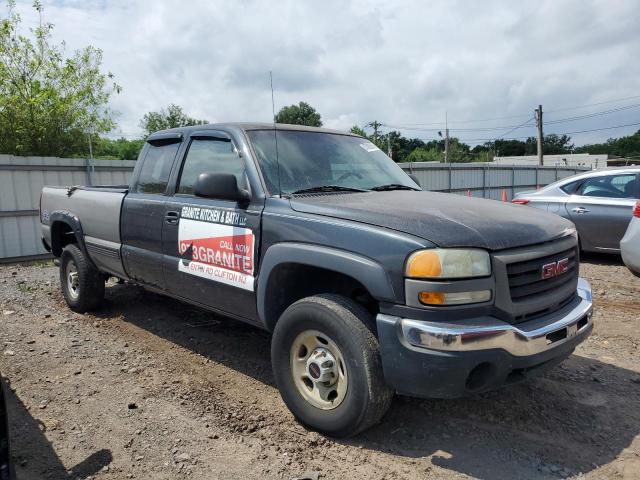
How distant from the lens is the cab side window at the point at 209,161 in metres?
3.83

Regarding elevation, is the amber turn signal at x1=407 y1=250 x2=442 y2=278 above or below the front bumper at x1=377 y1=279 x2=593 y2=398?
above

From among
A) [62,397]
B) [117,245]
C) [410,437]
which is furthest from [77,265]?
[410,437]

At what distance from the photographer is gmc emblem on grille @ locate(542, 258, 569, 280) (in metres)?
2.97

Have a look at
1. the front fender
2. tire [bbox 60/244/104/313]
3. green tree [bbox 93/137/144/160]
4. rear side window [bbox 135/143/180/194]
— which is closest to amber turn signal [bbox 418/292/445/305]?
the front fender

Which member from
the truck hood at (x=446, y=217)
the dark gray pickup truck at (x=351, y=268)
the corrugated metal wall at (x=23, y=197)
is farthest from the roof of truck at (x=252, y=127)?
the corrugated metal wall at (x=23, y=197)

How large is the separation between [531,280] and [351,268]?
1.03m

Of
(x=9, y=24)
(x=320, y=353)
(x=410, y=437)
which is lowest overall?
(x=410, y=437)

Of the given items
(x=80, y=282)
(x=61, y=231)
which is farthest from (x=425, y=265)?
(x=61, y=231)

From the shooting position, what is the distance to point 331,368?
3.00m

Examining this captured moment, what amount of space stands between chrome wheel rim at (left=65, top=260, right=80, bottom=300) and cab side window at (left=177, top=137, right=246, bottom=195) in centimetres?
232

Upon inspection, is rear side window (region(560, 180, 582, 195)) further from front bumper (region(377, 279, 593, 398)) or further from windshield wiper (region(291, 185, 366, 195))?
front bumper (region(377, 279, 593, 398))

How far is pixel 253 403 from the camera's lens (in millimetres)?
3604

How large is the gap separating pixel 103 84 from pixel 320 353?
16471 millimetres

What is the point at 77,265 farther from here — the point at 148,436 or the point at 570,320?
the point at 570,320
